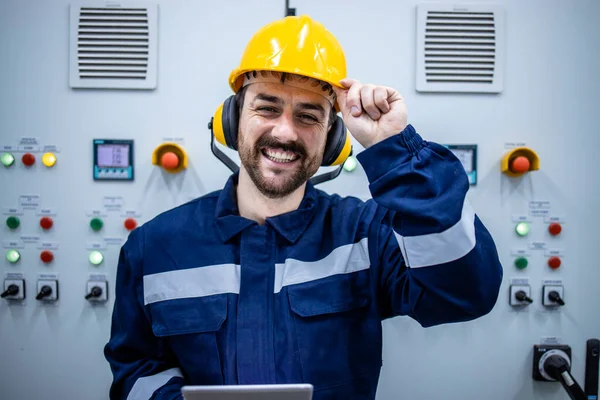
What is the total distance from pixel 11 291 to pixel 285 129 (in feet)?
3.79

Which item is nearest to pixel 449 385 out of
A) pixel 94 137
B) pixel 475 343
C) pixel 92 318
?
pixel 475 343

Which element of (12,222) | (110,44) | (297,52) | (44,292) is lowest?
(44,292)

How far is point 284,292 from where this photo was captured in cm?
93

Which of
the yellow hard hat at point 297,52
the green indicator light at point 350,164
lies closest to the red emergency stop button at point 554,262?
the green indicator light at point 350,164

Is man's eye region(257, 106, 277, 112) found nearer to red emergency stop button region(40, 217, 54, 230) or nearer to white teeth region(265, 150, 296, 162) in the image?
white teeth region(265, 150, 296, 162)

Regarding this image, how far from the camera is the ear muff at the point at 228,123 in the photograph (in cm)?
102

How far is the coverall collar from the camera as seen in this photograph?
982mm

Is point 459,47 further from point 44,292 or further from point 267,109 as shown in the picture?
point 44,292

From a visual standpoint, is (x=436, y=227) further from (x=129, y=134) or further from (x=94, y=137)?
(x=94, y=137)

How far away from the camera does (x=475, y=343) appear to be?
4.33ft

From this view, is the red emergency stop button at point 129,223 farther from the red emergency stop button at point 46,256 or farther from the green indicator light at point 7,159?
the green indicator light at point 7,159

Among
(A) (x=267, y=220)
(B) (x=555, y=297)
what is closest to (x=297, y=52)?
(A) (x=267, y=220)

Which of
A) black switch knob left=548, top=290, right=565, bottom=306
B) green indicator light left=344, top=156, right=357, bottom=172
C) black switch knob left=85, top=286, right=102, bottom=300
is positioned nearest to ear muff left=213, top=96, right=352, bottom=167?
green indicator light left=344, top=156, right=357, bottom=172

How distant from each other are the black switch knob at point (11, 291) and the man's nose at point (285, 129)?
3.66 ft
